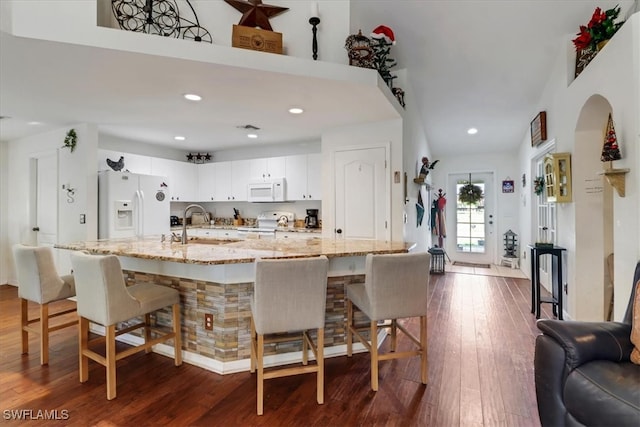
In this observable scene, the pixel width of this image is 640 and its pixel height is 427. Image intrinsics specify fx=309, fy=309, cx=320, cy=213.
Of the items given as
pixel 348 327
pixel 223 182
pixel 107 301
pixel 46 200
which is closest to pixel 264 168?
pixel 223 182

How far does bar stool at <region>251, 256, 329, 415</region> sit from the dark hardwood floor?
207 mm

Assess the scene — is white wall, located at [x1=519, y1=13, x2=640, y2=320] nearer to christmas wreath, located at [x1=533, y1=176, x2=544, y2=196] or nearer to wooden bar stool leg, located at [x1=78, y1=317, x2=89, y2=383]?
christmas wreath, located at [x1=533, y1=176, x2=544, y2=196]

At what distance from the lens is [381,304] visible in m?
2.09

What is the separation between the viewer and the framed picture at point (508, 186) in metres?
6.66

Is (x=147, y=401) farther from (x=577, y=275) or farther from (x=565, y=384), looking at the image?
(x=577, y=275)

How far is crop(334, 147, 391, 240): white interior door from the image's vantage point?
148 inches

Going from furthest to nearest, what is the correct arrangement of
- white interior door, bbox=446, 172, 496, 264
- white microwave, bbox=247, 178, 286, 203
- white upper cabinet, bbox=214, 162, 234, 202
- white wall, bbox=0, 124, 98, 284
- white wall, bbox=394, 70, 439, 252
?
white interior door, bbox=446, 172, 496, 264 → white upper cabinet, bbox=214, 162, 234, 202 → white microwave, bbox=247, 178, 286, 203 → white wall, bbox=0, 124, 98, 284 → white wall, bbox=394, 70, 439, 252

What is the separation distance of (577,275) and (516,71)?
2527mm

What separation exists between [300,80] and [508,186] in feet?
19.5

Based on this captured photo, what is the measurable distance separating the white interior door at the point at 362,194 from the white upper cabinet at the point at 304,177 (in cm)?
106

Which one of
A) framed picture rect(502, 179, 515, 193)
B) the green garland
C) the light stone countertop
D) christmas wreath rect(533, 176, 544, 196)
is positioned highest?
the green garland

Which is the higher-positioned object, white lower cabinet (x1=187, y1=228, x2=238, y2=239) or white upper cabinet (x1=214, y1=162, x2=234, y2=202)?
white upper cabinet (x1=214, y1=162, x2=234, y2=202)

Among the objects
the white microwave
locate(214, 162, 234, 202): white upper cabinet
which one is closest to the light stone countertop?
the white microwave

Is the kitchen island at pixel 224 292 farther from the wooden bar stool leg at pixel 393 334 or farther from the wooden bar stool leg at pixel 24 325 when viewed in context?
the wooden bar stool leg at pixel 24 325
